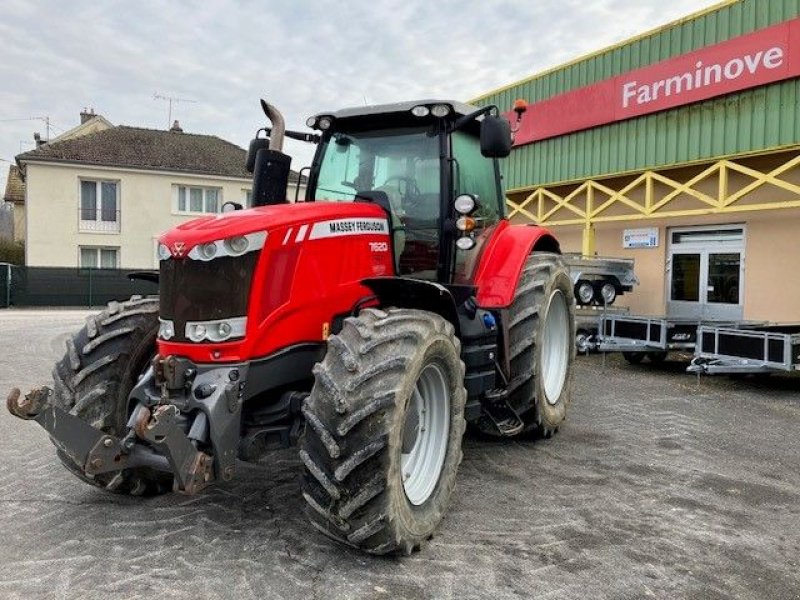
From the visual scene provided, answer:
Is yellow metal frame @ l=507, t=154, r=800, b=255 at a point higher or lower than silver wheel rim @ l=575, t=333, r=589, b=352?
higher

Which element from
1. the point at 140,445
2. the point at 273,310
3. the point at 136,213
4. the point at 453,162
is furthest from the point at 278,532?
the point at 136,213

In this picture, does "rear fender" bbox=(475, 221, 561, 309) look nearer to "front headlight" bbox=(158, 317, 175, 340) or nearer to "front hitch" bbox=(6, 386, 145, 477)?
"front headlight" bbox=(158, 317, 175, 340)

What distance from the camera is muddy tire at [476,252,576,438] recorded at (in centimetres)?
456

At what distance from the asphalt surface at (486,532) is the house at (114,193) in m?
21.3

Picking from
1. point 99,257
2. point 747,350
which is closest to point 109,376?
point 747,350

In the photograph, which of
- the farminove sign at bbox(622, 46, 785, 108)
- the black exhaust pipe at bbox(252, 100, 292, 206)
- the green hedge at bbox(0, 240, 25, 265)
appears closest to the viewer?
the black exhaust pipe at bbox(252, 100, 292, 206)

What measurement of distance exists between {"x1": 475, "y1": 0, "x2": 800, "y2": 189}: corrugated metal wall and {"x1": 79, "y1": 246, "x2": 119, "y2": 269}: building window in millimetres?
17437

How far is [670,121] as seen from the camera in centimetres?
1149

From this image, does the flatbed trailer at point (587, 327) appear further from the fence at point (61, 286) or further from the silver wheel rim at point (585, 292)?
the fence at point (61, 286)

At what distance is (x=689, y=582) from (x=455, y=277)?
2234 millimetres

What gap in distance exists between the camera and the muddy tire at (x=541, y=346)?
15.0ft

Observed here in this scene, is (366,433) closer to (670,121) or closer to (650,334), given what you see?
(650,334)

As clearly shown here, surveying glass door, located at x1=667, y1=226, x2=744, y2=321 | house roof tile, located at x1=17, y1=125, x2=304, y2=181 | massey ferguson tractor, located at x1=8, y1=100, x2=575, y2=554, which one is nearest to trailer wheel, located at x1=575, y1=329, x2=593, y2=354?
glass door, located at x1=667, y1=226, x2=744, y2=321

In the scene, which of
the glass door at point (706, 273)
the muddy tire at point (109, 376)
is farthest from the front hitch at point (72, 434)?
the glass door at point (706, 273)
